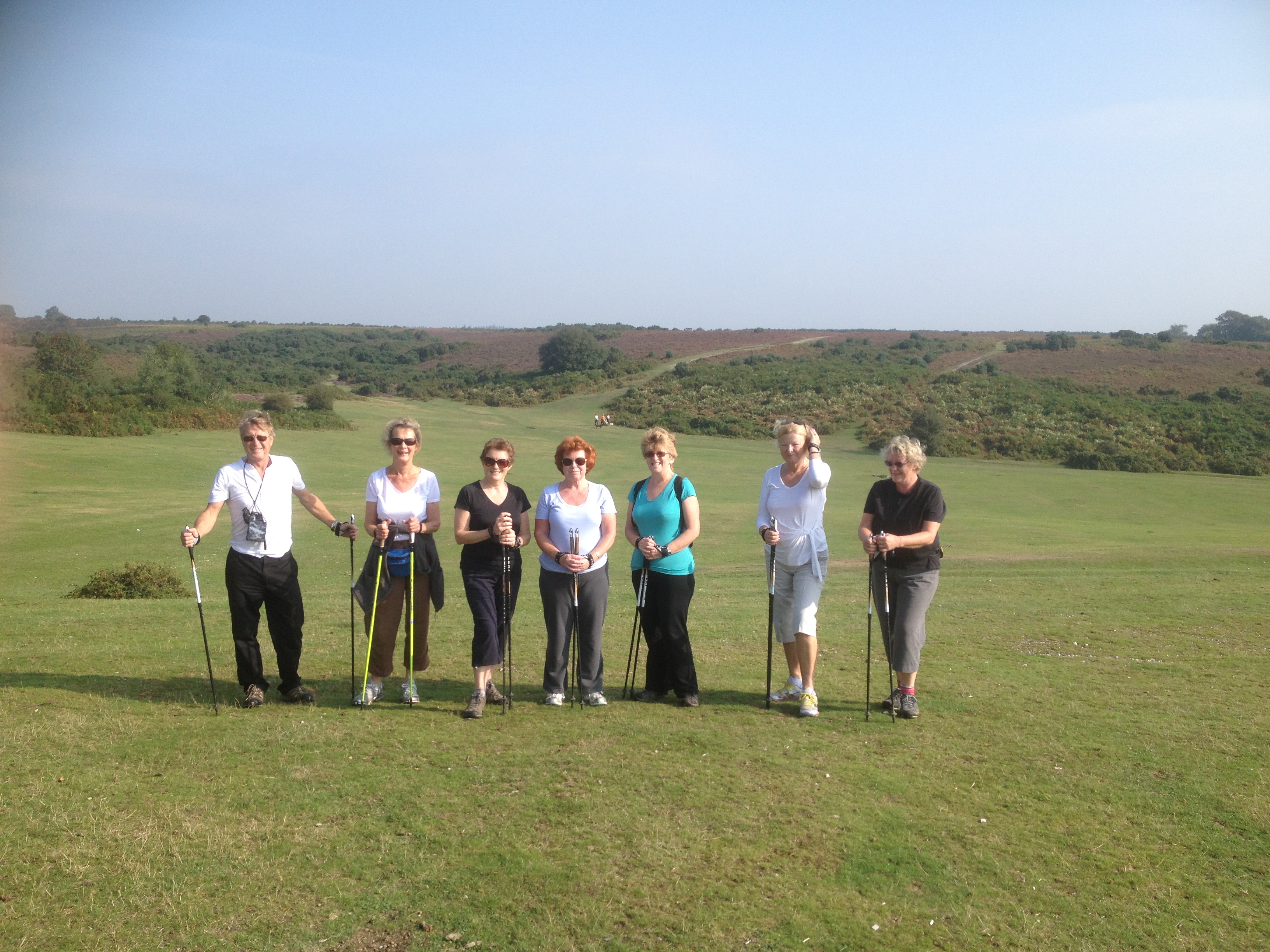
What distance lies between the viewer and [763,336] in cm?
9319

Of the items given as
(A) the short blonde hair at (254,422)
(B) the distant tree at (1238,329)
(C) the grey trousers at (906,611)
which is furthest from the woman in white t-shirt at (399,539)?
(B) the distant tree at (1238,329)

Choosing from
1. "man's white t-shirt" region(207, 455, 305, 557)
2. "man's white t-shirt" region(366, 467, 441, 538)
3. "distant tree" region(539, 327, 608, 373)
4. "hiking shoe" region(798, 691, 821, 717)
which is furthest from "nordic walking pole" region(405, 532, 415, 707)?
"distant tree" region(539, 327, 608, 373)

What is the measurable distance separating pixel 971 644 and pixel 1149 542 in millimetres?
11689

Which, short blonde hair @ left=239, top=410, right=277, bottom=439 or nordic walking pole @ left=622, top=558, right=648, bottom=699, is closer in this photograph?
short blonde hair @ left=239, top=410, right=277, bottom=439

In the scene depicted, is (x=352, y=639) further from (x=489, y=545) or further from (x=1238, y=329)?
(x=1238, y=329)

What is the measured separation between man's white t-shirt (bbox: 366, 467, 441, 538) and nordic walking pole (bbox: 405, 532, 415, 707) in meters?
0.11

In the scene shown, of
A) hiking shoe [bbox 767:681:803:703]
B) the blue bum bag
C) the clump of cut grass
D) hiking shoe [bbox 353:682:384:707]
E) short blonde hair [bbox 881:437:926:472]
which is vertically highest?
short blonde hair [bbox 881:437:926:472]


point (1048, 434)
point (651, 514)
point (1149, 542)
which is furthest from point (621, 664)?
point (1048, 434)

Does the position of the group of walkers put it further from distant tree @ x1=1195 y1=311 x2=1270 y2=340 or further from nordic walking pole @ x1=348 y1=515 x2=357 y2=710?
distant tree @ x1=1195 y1=311 x2=1270 y2=340

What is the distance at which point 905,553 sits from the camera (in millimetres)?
6844

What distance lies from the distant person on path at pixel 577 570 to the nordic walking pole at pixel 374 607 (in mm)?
1063

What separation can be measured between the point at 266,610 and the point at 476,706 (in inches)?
62.0

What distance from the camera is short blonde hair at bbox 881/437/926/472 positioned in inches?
264

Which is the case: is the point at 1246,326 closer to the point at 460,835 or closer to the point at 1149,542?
the point at 1149,542
